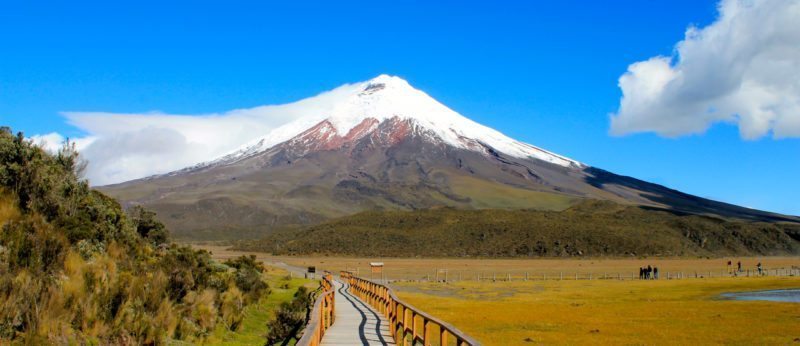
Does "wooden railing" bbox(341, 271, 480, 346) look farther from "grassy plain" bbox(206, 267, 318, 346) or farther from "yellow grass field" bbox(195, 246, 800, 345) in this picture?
"grassy plain" bbox(206, 267, 318, 346)

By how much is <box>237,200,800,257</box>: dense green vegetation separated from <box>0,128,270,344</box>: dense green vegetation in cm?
9201

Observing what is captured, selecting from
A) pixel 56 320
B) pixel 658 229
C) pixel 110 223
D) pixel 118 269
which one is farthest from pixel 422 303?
pixel 658 229

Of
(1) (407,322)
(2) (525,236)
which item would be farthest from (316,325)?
(2) (525,236)

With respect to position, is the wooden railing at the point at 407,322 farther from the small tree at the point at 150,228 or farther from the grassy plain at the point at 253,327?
the small tree at the point at 150,228

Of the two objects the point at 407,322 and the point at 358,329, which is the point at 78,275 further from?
the point at 407,322

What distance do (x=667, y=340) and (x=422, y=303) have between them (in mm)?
16300

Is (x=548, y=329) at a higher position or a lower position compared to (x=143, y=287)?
lower

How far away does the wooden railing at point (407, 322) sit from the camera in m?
10.5

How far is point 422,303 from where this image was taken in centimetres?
3456

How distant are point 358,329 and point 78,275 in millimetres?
6688

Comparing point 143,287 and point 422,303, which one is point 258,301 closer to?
point 422,303

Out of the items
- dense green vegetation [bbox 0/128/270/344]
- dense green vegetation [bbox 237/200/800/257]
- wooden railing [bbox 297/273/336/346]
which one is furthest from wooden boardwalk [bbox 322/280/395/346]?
dense green vegetation [bbox 237/200/800/257]

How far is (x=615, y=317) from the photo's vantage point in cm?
2725

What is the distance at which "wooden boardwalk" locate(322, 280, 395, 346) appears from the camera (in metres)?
14.2
